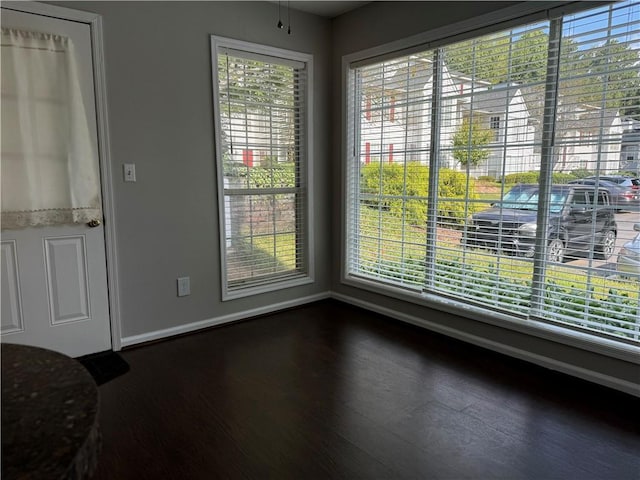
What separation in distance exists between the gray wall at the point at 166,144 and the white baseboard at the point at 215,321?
38 millimetres

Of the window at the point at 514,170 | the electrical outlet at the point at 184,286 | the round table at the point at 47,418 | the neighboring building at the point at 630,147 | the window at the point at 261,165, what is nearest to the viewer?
the round table at the point at 47,418

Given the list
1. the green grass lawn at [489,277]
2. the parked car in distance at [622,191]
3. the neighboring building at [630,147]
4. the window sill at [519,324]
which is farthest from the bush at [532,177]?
the window sill at [519,324]

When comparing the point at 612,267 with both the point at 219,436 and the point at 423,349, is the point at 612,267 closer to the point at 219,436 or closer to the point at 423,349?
the point at 423,349

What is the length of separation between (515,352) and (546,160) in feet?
4.13

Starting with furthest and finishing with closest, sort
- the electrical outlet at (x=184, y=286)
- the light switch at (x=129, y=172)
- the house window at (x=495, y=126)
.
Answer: the electrical outlet at (x=184, y=286) < the light switch at (x=129, y=172) < the house window at (x=495, y=126)

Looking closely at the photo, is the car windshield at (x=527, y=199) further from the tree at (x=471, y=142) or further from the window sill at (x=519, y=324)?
the window sill at (x=519, y=324)

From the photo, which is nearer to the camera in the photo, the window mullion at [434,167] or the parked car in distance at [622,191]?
the parked car in distance at [622,191]

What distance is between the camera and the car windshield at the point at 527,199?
2.53 meters

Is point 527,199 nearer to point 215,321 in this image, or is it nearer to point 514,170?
point 514,170

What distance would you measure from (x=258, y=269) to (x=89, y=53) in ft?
6.58

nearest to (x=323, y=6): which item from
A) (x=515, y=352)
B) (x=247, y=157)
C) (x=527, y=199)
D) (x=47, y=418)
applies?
(x=247, y=157)

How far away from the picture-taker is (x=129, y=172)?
290cm

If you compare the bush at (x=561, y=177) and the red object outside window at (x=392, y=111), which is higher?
the red object outside window at (x=392, y=111)

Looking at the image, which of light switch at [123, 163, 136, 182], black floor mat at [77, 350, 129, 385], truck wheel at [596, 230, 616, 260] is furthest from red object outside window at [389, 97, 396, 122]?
black floor mat at [77, 350, 129, 385]
